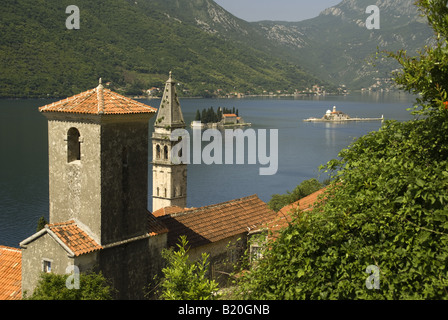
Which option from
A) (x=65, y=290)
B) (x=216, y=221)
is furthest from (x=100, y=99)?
(x=216, y=221)

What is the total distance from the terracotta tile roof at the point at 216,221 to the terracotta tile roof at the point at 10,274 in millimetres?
Answer: 3842

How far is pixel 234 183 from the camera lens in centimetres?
6272

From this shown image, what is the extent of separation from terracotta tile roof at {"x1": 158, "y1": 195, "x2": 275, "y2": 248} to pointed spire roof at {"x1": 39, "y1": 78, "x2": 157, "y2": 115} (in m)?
3.52

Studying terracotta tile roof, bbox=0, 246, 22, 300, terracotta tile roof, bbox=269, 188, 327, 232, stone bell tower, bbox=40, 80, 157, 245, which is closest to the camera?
terracotta tile roof, bbox=269, 188, 327, 232

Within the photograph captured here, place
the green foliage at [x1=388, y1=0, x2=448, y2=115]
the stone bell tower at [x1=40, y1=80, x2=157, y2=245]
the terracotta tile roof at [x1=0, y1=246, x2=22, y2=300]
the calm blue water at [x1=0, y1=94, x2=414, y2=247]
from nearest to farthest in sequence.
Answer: the green foliage at [x1=388, y1=0, x2=448, y2=115]
the stone bell tower at [x1=40, y1=80, x2=157, y2=245]
the terracotta tile roof at [x1=0, y1=246, x2=22, y2=300]
the calm blue water at [x1=0, y1=94, x2=414, y2=247]

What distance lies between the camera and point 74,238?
1272 centimetres

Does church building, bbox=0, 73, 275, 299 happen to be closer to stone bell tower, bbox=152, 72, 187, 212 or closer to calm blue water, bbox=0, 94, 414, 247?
stone bell tower, bbox=152, 72, 187, 212

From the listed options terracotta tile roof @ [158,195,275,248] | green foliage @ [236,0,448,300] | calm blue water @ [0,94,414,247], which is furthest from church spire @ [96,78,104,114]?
calm blue water @ [0,94,414,247]

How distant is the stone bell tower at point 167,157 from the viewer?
89.9ft

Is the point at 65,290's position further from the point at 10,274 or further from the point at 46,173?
the point at 46,173

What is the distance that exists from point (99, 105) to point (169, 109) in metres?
14.4

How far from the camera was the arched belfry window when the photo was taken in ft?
44.5

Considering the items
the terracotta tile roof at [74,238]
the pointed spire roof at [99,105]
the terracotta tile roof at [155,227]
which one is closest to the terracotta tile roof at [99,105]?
the pointed spire roof at [99,105]

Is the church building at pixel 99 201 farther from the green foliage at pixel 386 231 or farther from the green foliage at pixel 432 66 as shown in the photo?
the green foliage at pixel 432 66
